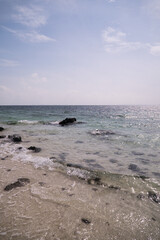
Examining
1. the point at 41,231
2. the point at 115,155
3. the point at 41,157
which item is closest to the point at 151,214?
the point at 41,231

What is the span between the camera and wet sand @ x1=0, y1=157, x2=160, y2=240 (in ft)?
10.7

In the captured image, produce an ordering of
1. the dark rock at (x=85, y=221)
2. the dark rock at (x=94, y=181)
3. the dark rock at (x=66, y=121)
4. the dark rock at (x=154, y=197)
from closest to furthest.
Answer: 1. the dark rock at (x=85, y=221)
2. the dark rock at (x=154, y=197)
3. the dark rock at (x=94, y=181)
4. the dark rock at (x=66, y=121)

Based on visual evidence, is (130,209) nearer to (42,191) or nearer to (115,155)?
(42,191)

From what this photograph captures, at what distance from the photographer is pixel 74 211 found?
3926mm

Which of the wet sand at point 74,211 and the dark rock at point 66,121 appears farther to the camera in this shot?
the dark rock at point 66,121

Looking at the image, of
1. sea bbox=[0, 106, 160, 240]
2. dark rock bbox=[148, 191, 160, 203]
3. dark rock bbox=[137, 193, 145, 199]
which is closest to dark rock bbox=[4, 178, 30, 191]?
sea bbox=[0, 106, 160, 240]

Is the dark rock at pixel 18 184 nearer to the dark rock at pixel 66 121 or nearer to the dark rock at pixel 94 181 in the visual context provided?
the dark rock at pixel 94 181

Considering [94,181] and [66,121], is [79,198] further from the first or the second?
[66,121]

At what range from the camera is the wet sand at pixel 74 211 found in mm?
3264

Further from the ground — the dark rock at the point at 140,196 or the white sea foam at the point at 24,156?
the white sea foam at the point at 24,156

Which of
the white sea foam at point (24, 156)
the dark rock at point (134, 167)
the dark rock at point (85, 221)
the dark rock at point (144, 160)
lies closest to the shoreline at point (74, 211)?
the dark rock at point (85, 221)

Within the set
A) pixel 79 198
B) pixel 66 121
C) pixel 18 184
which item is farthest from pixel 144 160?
pixel 66 121

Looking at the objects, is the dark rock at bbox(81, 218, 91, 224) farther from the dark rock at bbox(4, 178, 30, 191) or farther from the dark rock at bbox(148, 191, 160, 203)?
the dark rock at bbox(4, 178, 30, 191)

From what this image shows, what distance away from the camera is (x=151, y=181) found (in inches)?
228
